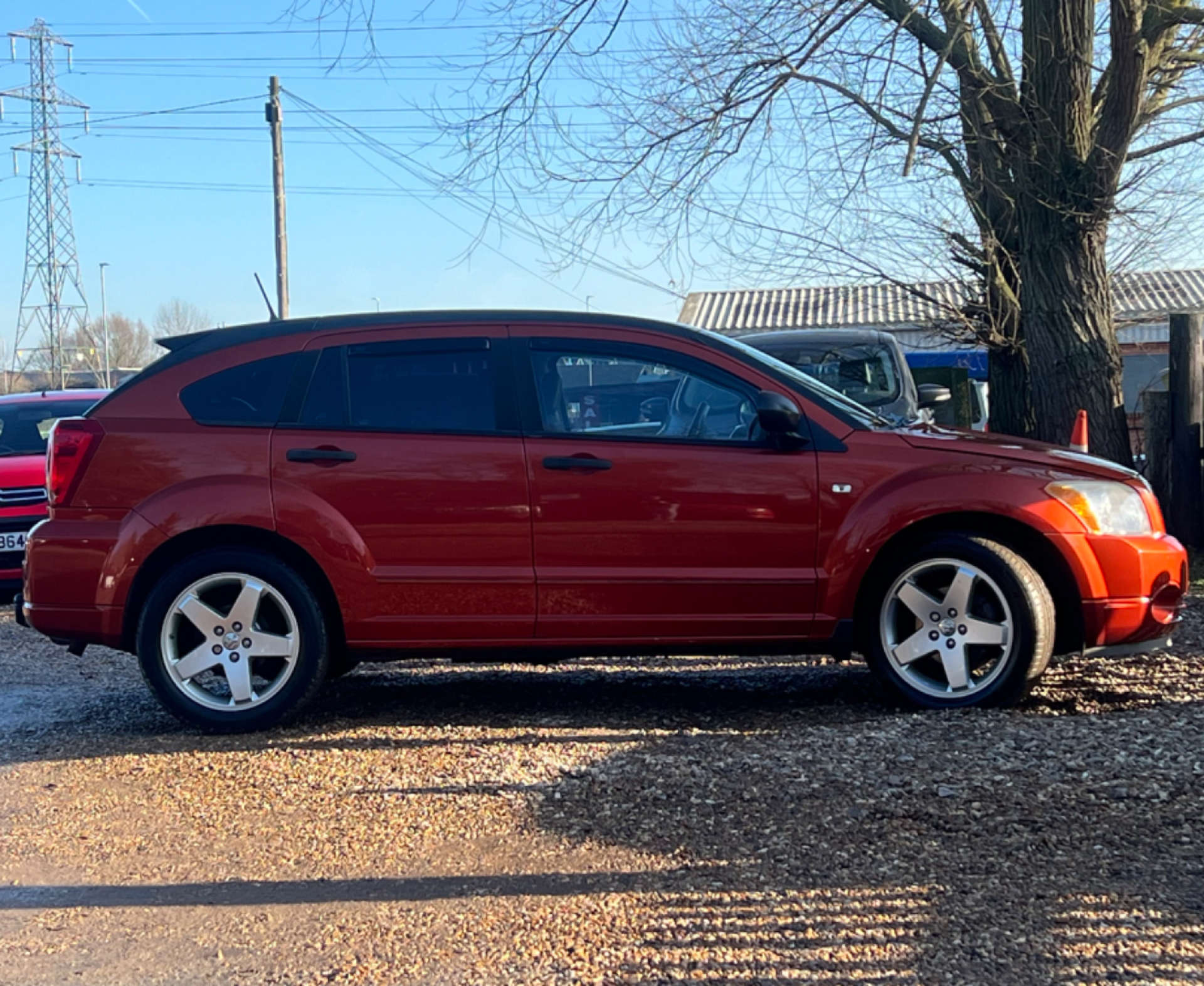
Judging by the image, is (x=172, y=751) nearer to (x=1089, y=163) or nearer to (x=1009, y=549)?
(x=1009, y=549)

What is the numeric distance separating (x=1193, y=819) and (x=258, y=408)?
3.98 metres

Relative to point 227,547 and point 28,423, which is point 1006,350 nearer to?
point 227,547

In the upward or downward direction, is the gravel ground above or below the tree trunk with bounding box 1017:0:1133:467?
below

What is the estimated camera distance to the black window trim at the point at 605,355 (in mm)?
5598

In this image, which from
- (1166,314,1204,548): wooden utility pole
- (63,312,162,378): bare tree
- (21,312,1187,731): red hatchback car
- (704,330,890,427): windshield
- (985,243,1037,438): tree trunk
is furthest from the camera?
(63,312,162,378): bare tree

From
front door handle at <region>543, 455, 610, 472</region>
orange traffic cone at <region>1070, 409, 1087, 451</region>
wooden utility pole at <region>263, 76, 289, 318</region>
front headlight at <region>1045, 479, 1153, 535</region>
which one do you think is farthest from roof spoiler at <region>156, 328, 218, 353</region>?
wooden utility pole at <region>263, 76, 289, 318</region>

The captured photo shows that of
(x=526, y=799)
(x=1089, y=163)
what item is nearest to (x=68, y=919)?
(x=526, y=799)

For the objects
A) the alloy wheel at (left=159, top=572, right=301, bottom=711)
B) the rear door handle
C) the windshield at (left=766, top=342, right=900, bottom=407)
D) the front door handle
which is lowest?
the alloy wheel at (left=159, top=572, right=301, bottom=711)

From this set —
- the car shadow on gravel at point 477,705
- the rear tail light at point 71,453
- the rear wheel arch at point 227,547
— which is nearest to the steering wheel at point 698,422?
the car shadow on gravel at point 477,705

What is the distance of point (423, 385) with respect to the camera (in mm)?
5711

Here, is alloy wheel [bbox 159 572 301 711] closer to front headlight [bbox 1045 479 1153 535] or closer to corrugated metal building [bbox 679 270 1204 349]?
front headlight [bbox 1045 479 1153 535]

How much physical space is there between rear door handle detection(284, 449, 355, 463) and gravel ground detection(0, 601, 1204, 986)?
3.85 feet

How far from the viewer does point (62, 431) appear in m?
5.62

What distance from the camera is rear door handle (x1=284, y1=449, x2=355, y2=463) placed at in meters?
5.55
